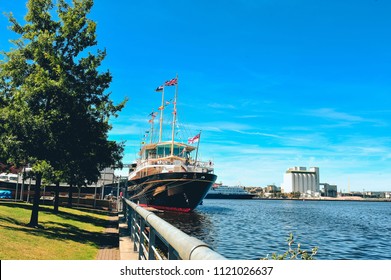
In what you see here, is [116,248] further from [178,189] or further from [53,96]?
[178,189]

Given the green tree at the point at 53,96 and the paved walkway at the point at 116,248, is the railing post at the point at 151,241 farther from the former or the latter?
the green tree at the point at 53,96

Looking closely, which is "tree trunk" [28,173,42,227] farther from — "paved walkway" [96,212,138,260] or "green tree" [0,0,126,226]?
"paved walkway" [96,212,138,260]

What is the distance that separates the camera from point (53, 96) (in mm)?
14656

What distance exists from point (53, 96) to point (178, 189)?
33.5m

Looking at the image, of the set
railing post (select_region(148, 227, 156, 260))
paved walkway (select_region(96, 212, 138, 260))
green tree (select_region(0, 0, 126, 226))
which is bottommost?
paved walkway (select_region(96, 212, 138, 260))

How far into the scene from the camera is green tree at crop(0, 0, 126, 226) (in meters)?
14.1

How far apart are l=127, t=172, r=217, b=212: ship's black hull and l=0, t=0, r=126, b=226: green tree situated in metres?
29.5

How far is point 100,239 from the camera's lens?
15133mm

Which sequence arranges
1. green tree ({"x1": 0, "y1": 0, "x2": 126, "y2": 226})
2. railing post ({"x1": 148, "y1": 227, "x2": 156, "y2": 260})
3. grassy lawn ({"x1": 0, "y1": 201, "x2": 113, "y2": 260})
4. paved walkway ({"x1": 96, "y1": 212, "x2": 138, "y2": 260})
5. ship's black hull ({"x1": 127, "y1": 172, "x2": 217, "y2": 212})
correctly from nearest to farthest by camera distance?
railing post ({"x1": 148, "y1": 227, "x2": 156, "y2": 260})
paved walkway ({"x1": 96, "y1": 212, "x2": 138, "y2": 260})
grassy lawn ({"x1": 0, "y1": 201, "x2": 113, "y2": 260})
green tree ({"x1": 0, "y1": 0, "x2": 126, "y2": 226})
ship's black hull ({"x1": 127, "y1": 172, "x2": 217, "y2": 212})

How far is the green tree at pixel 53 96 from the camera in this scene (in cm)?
1414

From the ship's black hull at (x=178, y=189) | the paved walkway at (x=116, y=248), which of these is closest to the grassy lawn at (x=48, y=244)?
the paved walkway at (x=116, y=248)

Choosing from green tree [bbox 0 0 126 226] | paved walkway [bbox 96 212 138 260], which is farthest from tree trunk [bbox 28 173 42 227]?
paved walkway [bbox 96 212 138 260]

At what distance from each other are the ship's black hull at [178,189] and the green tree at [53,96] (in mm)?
29547

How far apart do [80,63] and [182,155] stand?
134 ft
